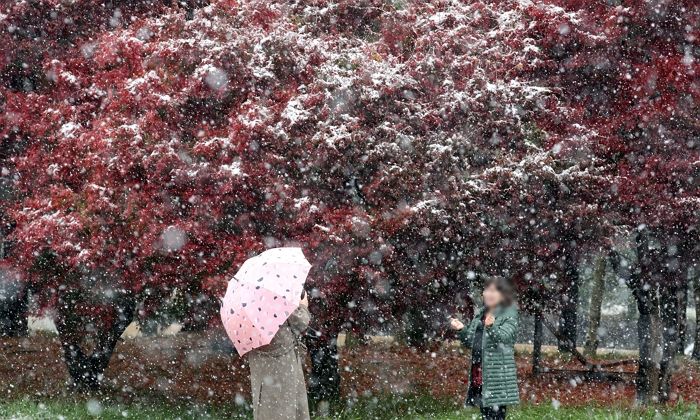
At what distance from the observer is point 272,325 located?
5.21 meters

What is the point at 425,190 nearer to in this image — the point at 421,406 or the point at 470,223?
the point at 470,223

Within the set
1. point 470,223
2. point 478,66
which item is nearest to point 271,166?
point 470,223

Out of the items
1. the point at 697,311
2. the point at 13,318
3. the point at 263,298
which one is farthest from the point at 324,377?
the point at 697,311

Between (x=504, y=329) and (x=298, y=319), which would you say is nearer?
(x=298, y=319)

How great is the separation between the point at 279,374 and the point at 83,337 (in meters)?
6.66

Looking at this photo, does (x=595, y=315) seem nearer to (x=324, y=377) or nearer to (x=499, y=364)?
(x=324, y=377)

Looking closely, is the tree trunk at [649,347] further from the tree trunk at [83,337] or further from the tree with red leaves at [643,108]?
the tree trunk at [83,337]

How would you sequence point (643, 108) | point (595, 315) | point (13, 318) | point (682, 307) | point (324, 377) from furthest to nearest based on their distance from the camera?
point (595, 315) < point (682, 307) < point (13, 318) < point (324, 377) < point (643, 108)

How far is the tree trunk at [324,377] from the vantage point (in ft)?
35.3

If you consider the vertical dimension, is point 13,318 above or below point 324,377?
below

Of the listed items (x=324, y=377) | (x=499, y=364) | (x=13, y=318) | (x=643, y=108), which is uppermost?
(x=643, y=108)

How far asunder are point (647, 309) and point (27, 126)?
351 inches

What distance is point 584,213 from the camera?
363 inches

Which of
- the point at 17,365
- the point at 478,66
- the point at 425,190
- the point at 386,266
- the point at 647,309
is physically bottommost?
the point at 17,365
